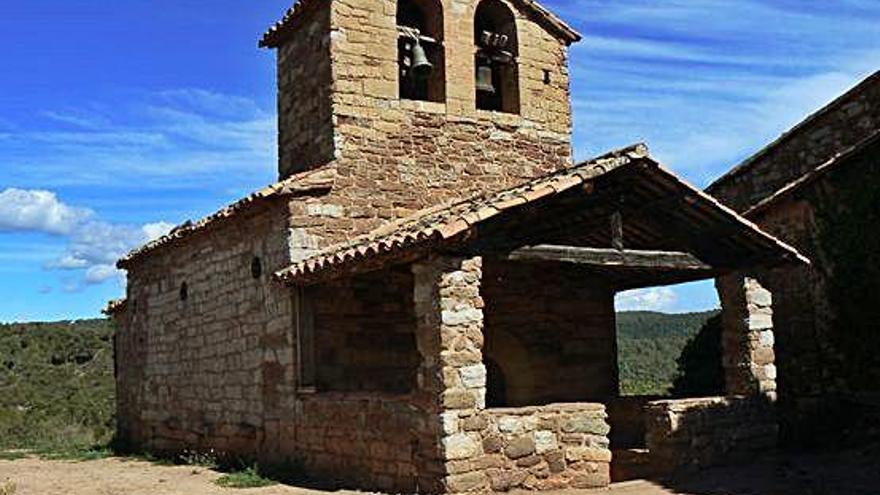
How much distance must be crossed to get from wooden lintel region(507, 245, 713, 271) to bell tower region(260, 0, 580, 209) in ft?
10.3

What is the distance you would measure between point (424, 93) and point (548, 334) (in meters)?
3.56

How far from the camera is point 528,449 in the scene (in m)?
8.01

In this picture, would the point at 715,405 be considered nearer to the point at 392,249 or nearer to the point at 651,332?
the point at 392,249

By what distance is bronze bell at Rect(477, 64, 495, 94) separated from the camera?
12.1 metres

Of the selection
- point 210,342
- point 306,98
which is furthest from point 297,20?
point 210,342

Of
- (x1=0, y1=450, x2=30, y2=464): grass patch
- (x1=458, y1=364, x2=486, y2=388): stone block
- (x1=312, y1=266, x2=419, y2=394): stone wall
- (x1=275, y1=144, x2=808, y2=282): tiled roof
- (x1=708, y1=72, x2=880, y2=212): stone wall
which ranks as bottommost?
(x1=0, y1=450, x2=30, y2=464): grass patch

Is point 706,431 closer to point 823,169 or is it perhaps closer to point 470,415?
point 470,415

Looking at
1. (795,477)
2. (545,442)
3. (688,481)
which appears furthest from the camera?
(688,481)

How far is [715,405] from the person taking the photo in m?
9.38

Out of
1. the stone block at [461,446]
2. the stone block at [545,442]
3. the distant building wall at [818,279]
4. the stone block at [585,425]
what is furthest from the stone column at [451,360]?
the distant building wall at [818,279]

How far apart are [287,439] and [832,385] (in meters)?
6.35

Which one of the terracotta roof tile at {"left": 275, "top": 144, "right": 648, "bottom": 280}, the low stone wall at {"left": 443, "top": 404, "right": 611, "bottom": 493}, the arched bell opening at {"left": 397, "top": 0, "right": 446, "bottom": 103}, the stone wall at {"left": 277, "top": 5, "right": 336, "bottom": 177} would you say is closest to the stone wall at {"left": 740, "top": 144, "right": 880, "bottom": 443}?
the terracotta roof tile at {"left": 275, "top": 144, "right": 648, "bottom": 280}

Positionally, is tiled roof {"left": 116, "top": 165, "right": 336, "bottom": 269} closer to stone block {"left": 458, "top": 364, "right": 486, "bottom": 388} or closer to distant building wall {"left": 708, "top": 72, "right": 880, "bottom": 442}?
stone block {"left": 458, "top": 364, "right": 486, "bottom": 388}

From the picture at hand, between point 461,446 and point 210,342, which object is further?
point 210,342
